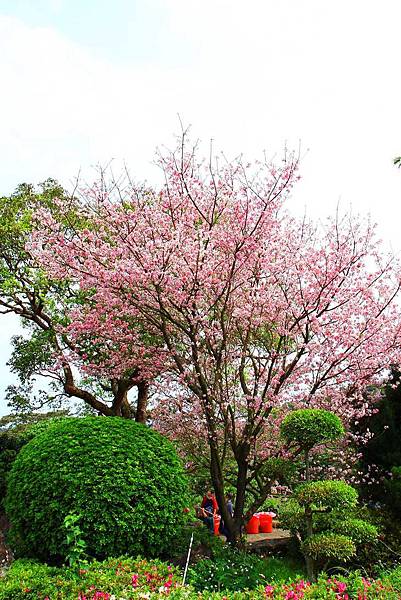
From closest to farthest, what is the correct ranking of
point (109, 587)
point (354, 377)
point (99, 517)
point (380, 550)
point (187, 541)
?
point (109, 587)
point (99, 517)
point (187, 541)
point (380, 550)
point (354, 377)

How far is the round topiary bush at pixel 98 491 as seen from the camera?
543 centimetres

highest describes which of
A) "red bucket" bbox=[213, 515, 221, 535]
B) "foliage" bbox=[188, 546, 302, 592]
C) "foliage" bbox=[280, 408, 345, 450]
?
"foliage" bbox=[280, 408, 345, 450]

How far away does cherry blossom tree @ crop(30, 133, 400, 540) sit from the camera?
23.4 ft

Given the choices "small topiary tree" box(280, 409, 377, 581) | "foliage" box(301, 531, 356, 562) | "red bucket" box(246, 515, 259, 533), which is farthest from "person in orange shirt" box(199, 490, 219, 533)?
"foliage" box(301, 531, 356, 562)

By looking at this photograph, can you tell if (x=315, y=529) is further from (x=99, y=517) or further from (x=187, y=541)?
(x=99, y=517)

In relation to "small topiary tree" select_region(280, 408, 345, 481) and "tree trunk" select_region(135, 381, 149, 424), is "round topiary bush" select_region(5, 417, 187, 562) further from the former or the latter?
"tree trunk" select_region(135, 381, 149, 424)

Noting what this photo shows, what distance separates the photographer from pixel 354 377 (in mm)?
8039

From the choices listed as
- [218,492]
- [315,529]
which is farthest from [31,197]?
[315,529]

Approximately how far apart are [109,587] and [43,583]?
0.67m

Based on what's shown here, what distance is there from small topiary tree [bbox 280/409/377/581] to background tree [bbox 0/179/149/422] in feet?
13.5

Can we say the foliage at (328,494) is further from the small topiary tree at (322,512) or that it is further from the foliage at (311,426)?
the foliage at (311,426)

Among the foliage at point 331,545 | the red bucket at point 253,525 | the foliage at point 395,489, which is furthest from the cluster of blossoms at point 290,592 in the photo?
the red bucket at point 253,525

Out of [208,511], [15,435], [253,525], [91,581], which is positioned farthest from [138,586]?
[15,435]

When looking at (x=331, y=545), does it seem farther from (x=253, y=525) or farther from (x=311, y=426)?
(x=253, y=525)
